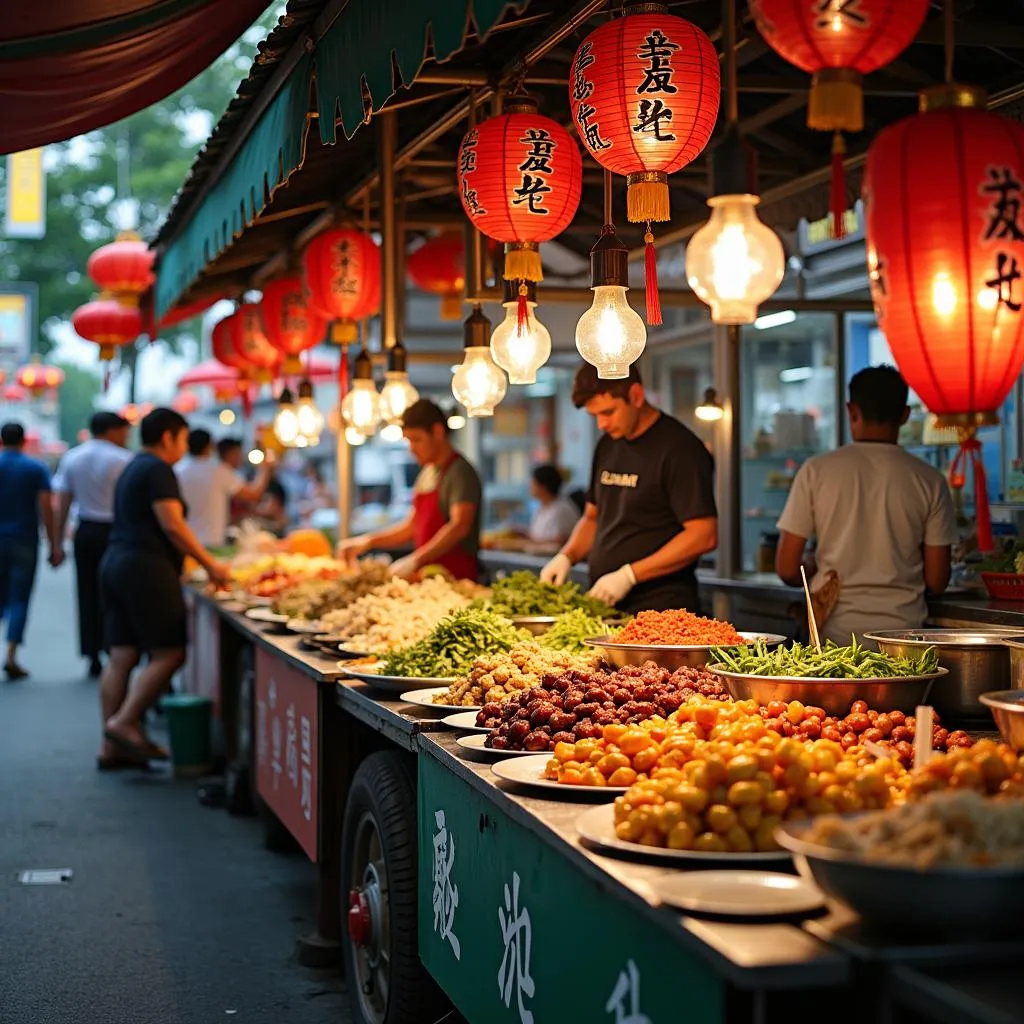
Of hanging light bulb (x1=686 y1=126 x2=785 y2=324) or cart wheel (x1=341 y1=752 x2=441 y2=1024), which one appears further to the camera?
cart wheel (x1=341 y1=752 x2=441 y2=1024)

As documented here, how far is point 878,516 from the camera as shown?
17.0 ft

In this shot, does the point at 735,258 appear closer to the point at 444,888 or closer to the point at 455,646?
the point at 444,888

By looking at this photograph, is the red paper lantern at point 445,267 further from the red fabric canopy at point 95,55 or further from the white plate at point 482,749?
the white plate at point 482,749

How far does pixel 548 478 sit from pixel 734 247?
9950 mm

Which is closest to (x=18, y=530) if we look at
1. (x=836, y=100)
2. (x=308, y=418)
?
(x=308, y=418)

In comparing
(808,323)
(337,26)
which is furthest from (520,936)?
(808,323)

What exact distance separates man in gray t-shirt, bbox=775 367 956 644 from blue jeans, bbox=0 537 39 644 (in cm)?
1045

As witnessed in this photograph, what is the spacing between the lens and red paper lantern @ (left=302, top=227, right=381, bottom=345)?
784 cm

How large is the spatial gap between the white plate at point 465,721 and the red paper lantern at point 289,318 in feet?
19.5

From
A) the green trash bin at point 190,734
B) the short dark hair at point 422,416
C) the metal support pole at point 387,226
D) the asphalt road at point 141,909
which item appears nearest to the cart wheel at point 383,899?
the asphalt road at point 141,909

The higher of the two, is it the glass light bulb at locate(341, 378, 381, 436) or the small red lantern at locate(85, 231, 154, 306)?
the small red lantern at locate(85, 231, 154, 306)

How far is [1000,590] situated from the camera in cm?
589

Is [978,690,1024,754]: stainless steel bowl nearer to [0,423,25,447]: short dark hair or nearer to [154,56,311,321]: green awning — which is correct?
[154,56,311,321]: green awning

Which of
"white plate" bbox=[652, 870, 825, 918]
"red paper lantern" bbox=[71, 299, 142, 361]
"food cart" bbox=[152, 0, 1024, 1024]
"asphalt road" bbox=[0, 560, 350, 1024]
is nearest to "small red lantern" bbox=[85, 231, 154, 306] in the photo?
"red paper lantern" bbox=[71, 299, 142, 361]
